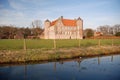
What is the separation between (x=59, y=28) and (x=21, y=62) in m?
76.3

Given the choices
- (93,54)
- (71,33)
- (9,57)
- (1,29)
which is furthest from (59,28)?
(9,57)

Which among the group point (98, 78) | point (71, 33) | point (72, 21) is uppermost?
point (72, 21)

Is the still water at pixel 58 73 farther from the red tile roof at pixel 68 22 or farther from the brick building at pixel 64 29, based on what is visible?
the red tile roof at pixel 68 22

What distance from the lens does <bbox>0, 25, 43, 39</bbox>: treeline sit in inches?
3642

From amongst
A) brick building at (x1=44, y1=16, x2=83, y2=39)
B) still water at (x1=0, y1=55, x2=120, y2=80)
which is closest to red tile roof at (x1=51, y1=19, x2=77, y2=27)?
brick building at (x1=44, y1=16, x2=83, y2=39)

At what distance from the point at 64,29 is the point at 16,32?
34.8m

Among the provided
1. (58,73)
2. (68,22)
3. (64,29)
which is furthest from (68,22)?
(58,73)

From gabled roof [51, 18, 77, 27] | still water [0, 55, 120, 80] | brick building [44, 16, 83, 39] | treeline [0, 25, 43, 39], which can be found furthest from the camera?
gabled roof [51, 18, 77, 27]

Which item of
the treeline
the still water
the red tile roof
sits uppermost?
the red tile roof

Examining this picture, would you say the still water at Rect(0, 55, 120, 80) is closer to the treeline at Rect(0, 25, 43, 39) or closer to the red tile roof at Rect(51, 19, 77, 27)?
the red tile roof at Rect(51, 19, 77, 27)

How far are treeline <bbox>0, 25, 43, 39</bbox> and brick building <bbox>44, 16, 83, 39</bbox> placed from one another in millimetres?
12971

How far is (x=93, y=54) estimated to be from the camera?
68.4 feet

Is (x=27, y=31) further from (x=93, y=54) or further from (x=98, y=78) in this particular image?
(x=98, y=78)

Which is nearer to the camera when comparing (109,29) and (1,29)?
(1,29)
